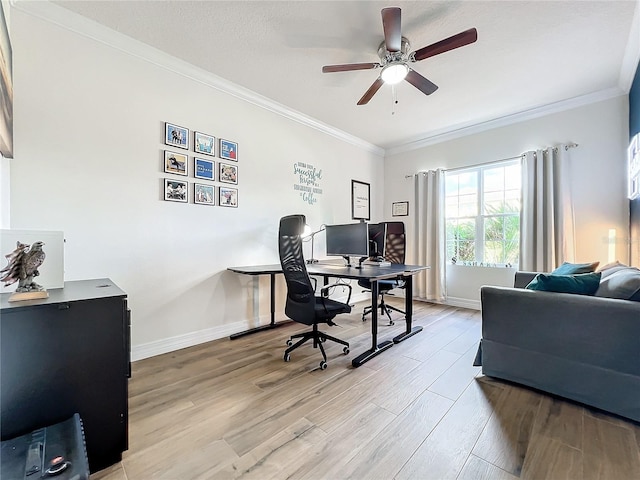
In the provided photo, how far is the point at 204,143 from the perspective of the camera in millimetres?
2816

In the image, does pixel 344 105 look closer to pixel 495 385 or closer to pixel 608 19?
pixel 608 19

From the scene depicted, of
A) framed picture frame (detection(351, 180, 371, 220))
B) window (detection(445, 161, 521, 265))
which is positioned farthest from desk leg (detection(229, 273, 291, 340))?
window (detection(445, 161, 521, 265))

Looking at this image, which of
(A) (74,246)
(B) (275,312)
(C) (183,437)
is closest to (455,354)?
(B) (275,312)

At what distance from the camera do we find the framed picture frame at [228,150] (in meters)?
2.95

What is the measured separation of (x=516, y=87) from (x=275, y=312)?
153 inches

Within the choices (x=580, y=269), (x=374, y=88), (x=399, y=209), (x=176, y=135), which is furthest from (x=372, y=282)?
(x=399, y=209)

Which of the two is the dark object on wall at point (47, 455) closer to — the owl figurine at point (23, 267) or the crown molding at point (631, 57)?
the owl figurine at point (23, 267)

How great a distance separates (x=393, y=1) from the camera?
193 cm

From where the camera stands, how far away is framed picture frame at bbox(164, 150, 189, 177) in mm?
2574

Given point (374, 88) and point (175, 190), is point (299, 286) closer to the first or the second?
point (175, 190)

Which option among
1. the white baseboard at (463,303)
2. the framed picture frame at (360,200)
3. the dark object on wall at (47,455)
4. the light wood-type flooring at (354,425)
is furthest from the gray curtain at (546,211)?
the dark object on wall at (47,455)

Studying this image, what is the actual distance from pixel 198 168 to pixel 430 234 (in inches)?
141

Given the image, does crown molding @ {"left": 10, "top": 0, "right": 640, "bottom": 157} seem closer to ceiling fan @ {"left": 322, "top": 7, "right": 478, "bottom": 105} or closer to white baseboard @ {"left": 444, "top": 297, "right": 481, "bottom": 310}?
ceiling fan @ {"left": 322, "top": 7, "right": 478, "bottom": 105}

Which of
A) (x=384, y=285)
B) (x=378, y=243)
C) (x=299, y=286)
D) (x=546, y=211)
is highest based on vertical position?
(x=546, y=211)
